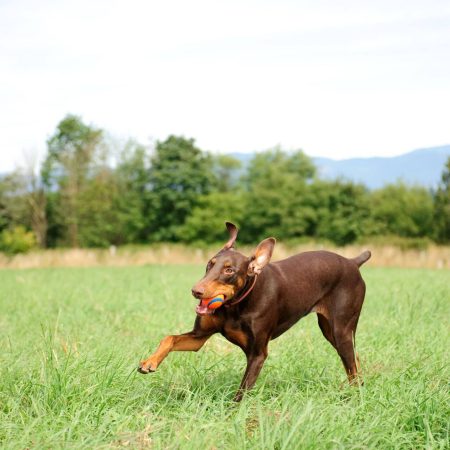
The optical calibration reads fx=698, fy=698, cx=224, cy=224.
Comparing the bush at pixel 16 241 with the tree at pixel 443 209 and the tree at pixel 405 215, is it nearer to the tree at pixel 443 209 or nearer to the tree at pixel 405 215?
the tree at pixel 405 215

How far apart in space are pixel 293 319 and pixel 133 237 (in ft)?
153

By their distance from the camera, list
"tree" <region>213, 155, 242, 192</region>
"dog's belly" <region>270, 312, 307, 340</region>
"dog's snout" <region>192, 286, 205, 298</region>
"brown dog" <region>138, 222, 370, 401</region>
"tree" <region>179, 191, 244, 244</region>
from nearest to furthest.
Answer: "dog's snout" <region>192, 286, 205, 298</region>
"brown dog" <region>138, 222, 370, 401</region>
"dog's belly" <region>270, 312, 307, 340</region>
"tree" <region>179, 191, 244, 244</region>
"tree" <region>213, 155, 242, 192</region>

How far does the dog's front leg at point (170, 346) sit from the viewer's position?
4.48 meters

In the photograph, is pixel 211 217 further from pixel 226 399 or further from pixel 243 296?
pixel 243 296

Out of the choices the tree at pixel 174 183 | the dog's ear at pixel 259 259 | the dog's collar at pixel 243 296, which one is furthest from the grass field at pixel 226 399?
the tree at pixel 174 183

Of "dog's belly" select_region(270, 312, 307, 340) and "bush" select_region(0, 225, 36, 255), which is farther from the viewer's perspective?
"bush" select_region(0, 225, 36, 255)

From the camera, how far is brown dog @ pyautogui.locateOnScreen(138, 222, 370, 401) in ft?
15.4

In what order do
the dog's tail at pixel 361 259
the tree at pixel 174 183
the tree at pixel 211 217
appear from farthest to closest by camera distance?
the tree at pixel 174 183 < the tree at pixel 211 217 < the dog's tail at pixel 361 259

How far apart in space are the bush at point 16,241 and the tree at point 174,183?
851 cm

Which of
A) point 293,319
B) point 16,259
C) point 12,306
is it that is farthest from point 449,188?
point 293,319

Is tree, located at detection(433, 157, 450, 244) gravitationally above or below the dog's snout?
below

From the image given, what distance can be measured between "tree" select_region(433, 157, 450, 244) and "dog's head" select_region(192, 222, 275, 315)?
4401 centimetres

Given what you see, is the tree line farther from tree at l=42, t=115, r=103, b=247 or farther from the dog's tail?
the dog's tail

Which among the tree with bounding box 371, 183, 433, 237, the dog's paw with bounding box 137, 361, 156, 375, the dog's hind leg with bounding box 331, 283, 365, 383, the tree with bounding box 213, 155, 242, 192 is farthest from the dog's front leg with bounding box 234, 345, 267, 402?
the tree with bounding box 213, 155, 242, 192
